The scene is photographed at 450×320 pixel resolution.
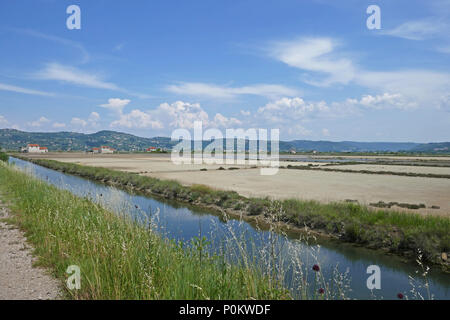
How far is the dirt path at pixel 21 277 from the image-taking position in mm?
5215

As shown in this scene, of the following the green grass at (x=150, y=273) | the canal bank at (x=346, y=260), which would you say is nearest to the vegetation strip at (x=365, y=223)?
the canal bank at (x=346, y=260)

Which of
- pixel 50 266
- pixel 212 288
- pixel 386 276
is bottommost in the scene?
pixel 386 276

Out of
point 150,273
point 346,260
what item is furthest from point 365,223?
point 150,273

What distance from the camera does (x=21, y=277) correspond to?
5.93 meters

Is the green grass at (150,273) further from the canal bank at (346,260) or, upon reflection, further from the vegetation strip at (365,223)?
the vegetation strip at (365,223)

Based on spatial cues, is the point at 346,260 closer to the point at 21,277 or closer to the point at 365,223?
the point at 365,223

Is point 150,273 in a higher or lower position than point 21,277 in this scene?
higher

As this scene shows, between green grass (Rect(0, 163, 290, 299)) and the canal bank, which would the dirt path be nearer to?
green grass (Rect(0, 163, 290, 299))

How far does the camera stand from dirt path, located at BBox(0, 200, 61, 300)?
5.21 meters

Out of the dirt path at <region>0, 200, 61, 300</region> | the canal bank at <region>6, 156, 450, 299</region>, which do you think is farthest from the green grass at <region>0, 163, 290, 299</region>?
the canal bank at <region>6, 156, 450, 299</region>
